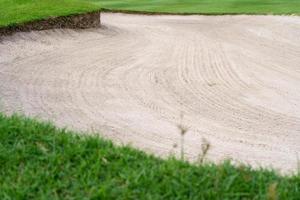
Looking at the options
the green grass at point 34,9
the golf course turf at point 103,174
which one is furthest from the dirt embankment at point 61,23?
the golf course turf at point 103,174

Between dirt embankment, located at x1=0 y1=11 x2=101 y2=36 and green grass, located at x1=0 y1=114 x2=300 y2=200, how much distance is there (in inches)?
285

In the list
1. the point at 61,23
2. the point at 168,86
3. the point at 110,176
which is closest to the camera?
the point at 110,176

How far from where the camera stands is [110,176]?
4520 millimetres

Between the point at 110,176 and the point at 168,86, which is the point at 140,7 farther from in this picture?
the point at 110,176

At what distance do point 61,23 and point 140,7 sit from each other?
7.13m

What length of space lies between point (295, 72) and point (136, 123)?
4.36m

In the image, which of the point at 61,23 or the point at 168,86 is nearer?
the point at 168,86

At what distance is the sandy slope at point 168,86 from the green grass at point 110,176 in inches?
51.8

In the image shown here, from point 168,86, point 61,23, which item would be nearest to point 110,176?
point 168,86

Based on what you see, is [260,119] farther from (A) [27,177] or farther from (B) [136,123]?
(A) [27,177]

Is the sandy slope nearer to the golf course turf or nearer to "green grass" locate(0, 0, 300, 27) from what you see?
"green grass" locate(0, 0, 300, 27)

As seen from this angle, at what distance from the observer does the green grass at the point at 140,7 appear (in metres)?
13.3

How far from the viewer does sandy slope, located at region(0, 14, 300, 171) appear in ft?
22.5

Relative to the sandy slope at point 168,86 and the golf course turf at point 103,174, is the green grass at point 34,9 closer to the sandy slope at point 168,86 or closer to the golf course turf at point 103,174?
the sandy slope at point 168,86
